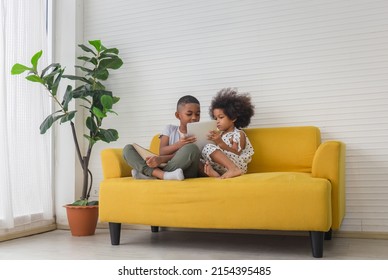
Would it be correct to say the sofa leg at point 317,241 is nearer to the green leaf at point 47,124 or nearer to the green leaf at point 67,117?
the green leaf at point 67,117

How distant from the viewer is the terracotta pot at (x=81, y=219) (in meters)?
3.25

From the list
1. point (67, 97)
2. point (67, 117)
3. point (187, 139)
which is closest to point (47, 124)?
point (67, 117)

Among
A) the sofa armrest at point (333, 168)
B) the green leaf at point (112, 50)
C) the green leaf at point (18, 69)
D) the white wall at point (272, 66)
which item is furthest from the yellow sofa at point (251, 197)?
the green leaf at point (112, 50)

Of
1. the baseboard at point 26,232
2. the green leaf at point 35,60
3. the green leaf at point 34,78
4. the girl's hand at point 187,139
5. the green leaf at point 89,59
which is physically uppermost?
the green leaf at point 89,59

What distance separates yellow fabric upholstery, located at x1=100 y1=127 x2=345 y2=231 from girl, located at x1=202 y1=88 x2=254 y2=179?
0.57ft

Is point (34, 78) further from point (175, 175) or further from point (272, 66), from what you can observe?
point (272, 66)

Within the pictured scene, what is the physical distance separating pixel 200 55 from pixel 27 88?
1.44 m

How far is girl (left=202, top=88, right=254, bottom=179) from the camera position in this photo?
8.84ft

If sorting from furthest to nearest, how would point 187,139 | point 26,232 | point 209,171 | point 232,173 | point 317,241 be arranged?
point 26,232 → point 187,139 → point 209,171 → point 232,173 → point 317,241

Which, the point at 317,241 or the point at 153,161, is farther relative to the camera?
the point at 153,161

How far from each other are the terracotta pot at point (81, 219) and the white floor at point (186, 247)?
67 millimetres

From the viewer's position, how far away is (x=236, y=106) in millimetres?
3021

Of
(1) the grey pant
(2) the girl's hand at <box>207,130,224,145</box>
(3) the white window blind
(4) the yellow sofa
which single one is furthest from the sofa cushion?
(3) the white window blind

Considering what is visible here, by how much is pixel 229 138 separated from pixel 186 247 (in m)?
0.81
